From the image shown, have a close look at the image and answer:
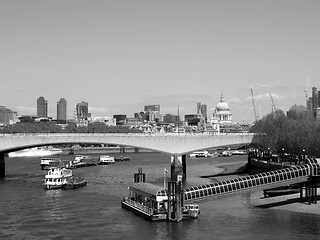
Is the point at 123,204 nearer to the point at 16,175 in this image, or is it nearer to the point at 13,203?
the point at 13,203

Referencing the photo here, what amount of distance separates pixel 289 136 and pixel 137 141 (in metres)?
21.8

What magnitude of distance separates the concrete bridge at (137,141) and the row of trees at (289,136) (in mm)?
8059

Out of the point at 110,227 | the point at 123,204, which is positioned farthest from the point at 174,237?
the point at 123,204

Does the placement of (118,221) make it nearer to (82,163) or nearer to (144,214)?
(144,214)

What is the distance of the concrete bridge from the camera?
95.2 meters

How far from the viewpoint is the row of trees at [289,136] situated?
3519 inches

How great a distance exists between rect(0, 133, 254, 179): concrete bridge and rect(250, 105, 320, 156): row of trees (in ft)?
26.4

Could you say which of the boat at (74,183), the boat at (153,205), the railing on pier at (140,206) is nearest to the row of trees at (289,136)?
the boat at (74,183)

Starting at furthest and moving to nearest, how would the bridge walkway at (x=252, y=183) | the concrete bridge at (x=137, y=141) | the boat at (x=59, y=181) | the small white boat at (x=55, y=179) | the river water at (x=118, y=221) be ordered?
the concrete bridge at (x=137, y=141), the boat at (x=59, y=181), the small white boat at (x=55, y=179), the bridge walkway at (x=252, y=183), the river water at (x=118, y=221)

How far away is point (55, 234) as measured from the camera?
5053 centimetres

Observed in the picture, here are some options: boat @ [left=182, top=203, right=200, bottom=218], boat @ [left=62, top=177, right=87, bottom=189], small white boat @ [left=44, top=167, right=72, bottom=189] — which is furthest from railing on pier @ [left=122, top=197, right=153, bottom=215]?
small white boat @ [left=44, top=167, right=72, bottom=189]

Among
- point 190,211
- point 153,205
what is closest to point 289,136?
point 153,205

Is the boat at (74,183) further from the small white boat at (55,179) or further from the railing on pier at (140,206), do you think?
the railing on pier at (140,206)

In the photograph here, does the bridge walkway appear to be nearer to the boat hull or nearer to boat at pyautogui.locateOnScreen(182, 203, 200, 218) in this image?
boat at pyautogui.locateOnScreen(182, 203, 200, 218)
